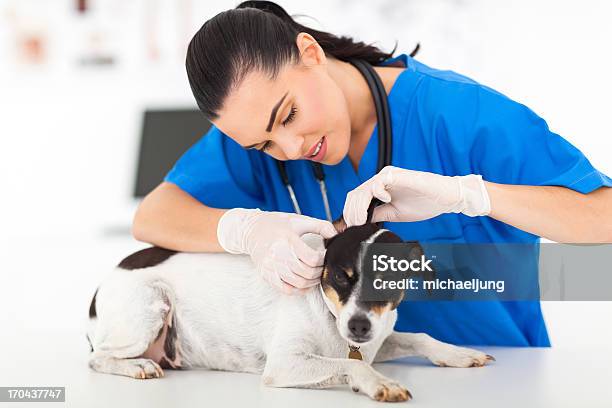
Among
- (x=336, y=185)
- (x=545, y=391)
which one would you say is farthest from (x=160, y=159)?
(x=545, y=391)

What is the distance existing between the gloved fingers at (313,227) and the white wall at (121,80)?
8.93ft

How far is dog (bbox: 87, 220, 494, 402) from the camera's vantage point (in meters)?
1.19

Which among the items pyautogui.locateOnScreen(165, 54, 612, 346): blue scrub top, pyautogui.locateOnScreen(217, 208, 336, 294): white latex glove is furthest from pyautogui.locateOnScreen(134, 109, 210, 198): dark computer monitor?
pyautogui.locateOnScreen(217, 208, 336, 294): white latex glove

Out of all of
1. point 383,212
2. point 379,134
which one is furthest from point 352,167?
point 383,212

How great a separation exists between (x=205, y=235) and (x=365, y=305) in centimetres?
47

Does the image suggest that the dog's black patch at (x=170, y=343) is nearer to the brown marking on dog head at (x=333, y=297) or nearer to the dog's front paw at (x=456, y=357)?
the brown marking on dog head at (x=333, y=297)

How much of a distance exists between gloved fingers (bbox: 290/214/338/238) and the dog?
0.02 metres

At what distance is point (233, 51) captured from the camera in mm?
1317

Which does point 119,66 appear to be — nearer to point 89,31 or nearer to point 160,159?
point 89,31

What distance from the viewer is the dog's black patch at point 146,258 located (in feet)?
4.85

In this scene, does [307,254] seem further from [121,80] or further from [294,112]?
[121,80]

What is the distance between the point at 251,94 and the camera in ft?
4.30

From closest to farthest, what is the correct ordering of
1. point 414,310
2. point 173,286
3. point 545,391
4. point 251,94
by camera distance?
point 545,391
point 251,94
point 173,286
point 414,310
